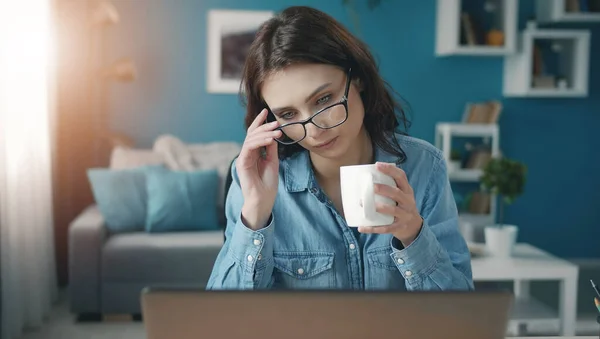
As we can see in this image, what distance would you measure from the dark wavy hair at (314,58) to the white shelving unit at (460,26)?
128 inches

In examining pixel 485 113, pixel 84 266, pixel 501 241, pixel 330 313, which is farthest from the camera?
pixel 485 113

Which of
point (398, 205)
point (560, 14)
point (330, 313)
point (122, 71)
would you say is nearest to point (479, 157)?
point (560, 14)

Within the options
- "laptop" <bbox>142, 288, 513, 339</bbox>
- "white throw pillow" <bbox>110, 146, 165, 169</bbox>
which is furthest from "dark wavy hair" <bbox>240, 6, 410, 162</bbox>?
"white throw pillow" <bbox>110, 146, 165, 169</bbox>

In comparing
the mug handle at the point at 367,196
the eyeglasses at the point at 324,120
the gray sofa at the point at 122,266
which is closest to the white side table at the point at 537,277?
the gray sofa at the point at 122,266

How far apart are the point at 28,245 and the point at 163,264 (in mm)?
633

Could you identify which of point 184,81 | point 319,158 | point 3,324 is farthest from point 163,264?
point 319,158

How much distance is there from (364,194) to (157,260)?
2.67 metres

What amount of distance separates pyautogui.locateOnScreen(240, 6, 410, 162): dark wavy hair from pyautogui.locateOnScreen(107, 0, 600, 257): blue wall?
10.6ft

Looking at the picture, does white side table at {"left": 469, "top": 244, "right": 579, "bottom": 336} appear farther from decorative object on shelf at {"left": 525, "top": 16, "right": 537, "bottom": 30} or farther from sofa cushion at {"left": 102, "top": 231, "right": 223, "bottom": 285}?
decorative object on shelf at {"left": 525, "top": 16, "right": 537, "bottom": 30}

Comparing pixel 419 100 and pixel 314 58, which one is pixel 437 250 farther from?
pixel 419 100

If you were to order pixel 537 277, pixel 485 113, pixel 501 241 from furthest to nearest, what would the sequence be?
pixel 485 113 → pixel 501 241 → pixel 537 277

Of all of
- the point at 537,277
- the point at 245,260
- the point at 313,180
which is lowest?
the point at 537,277

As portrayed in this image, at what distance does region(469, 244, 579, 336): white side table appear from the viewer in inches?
116

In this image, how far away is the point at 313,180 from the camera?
1.40m
